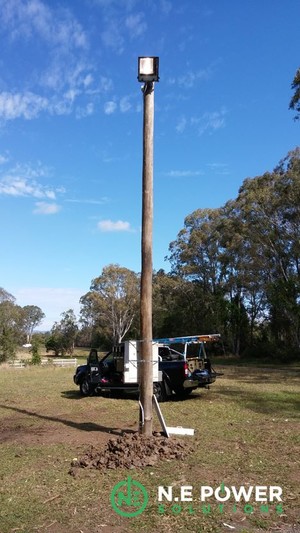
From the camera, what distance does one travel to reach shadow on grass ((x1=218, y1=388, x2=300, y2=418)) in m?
11.0

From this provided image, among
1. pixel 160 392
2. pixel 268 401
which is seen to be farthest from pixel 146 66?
pixel 268 401

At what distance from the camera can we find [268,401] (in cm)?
1262

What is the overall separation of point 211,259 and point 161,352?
1429 inches

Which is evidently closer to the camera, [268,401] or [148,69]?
[148,69]

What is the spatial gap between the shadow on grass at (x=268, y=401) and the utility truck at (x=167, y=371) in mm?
1085

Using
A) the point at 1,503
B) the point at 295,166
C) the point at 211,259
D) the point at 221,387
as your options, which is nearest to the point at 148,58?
the point at 1,503

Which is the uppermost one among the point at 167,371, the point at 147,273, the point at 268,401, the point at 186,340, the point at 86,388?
the point at 147,273

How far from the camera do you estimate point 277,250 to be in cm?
3762

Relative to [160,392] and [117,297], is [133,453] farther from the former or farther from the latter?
[117,297]

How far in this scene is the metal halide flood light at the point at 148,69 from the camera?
7.96 metres

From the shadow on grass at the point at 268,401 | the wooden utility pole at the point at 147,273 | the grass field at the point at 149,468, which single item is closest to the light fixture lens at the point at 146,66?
the wooden utility pole at the point at 147,273

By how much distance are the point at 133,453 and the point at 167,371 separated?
633cm

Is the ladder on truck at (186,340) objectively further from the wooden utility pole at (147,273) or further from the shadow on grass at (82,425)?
the wooden utility pole at (147,273)

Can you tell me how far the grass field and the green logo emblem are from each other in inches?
2.8
